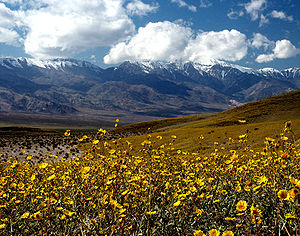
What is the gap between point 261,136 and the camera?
84.7 ft

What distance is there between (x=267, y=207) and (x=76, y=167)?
15.1 ft

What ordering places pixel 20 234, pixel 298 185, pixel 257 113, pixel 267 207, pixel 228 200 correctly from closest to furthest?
pixel 298 185, pixel 20 234, pixel 267 207, pixel 228 200, pixel 257 113

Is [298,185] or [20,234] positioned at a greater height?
[298,185]

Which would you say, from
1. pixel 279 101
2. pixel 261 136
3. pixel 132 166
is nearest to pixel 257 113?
pixel 279 101

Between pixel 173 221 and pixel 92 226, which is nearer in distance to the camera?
pixel 92 226

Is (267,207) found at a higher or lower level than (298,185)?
lower

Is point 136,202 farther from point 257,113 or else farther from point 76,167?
point 257,113

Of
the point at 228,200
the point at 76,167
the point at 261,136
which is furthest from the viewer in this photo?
the point at 261,136

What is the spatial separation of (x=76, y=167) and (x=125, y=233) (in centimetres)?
313

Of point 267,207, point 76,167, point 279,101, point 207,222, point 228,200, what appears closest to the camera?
point 207,222

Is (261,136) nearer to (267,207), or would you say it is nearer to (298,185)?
(267,207)

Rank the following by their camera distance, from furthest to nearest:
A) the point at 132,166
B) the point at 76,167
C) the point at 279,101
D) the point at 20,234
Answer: the point at 279,101, the point at 132,166, the point at 76,167, the point at 20,234

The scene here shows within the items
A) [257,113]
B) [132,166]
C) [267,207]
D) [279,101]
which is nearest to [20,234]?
[132,166]

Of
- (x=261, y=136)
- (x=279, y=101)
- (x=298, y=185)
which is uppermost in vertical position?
(x=279, y=101)
